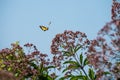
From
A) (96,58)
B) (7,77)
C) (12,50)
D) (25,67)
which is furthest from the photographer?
(12,50)

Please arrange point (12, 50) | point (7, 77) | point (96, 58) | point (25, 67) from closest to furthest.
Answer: point (7, 77) < point (96, 58) < point (25, 67) < point (12, 50)

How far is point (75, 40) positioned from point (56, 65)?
6.46ft

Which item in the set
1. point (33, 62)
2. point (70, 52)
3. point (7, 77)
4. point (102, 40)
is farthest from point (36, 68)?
point (7, 77)

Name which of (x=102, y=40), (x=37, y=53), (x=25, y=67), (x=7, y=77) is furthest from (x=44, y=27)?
(x=7, y=77)

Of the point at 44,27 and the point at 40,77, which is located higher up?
the point at 44,27

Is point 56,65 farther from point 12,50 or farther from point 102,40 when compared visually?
point 102,40

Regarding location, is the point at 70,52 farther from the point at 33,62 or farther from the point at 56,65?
the point at 33,62

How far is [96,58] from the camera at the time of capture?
1058 centimetres

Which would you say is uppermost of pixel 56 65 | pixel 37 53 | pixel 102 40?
pixel 37 53

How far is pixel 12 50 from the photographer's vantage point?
16.6 meters

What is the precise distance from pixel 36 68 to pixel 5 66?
225cm

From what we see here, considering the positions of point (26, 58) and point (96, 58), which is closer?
point (96, 58)

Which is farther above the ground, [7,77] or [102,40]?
[102,40]

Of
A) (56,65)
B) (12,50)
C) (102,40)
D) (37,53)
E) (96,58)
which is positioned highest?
(12,50)
